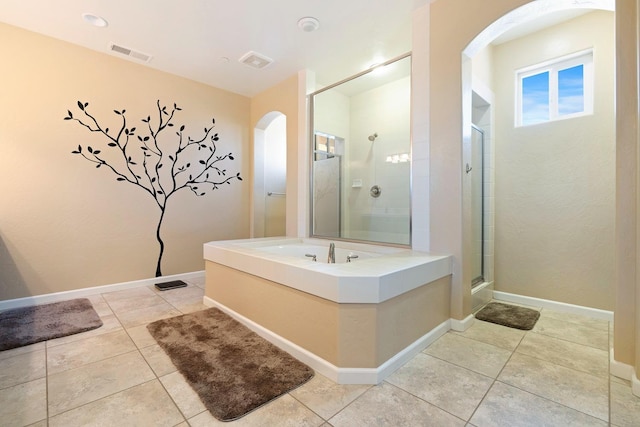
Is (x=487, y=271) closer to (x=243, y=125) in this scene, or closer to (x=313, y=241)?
(x=313, y=241)

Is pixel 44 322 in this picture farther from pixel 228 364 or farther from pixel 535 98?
pixel 535 98

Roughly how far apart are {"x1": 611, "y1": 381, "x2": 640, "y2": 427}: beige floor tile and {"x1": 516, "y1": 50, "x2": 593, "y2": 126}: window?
2120mm

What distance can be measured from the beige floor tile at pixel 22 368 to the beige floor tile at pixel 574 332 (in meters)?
3.19

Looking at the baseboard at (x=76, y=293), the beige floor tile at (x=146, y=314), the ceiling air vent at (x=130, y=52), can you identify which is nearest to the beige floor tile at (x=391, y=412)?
the beige floor tile at (x=146, y=314)

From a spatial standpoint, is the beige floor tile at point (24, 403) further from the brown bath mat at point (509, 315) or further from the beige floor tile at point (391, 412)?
the brown bath mat at point (509, 315)

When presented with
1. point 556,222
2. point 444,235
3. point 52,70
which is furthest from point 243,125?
point 556,222

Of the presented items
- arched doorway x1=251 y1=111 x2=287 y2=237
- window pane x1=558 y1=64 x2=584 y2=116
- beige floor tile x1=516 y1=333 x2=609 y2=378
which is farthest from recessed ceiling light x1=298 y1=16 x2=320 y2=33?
beige floor tile x1=516 y1=333 x2=609 y2=378

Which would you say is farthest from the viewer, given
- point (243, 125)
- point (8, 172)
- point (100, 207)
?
point (243, 125)

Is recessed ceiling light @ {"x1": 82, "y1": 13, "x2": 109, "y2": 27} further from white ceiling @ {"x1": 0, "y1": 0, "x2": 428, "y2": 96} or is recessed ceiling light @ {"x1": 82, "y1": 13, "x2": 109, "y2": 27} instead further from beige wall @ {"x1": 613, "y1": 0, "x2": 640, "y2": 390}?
beige wall @ {"x1": 613, "y1": 0, "x2": 640, "y2": 390}

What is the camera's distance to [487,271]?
277 centimetres

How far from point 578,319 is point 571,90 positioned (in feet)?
6.47

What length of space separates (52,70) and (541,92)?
4.65 metres

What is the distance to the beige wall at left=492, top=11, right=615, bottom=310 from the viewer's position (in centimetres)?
228

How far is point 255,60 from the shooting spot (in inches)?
121
